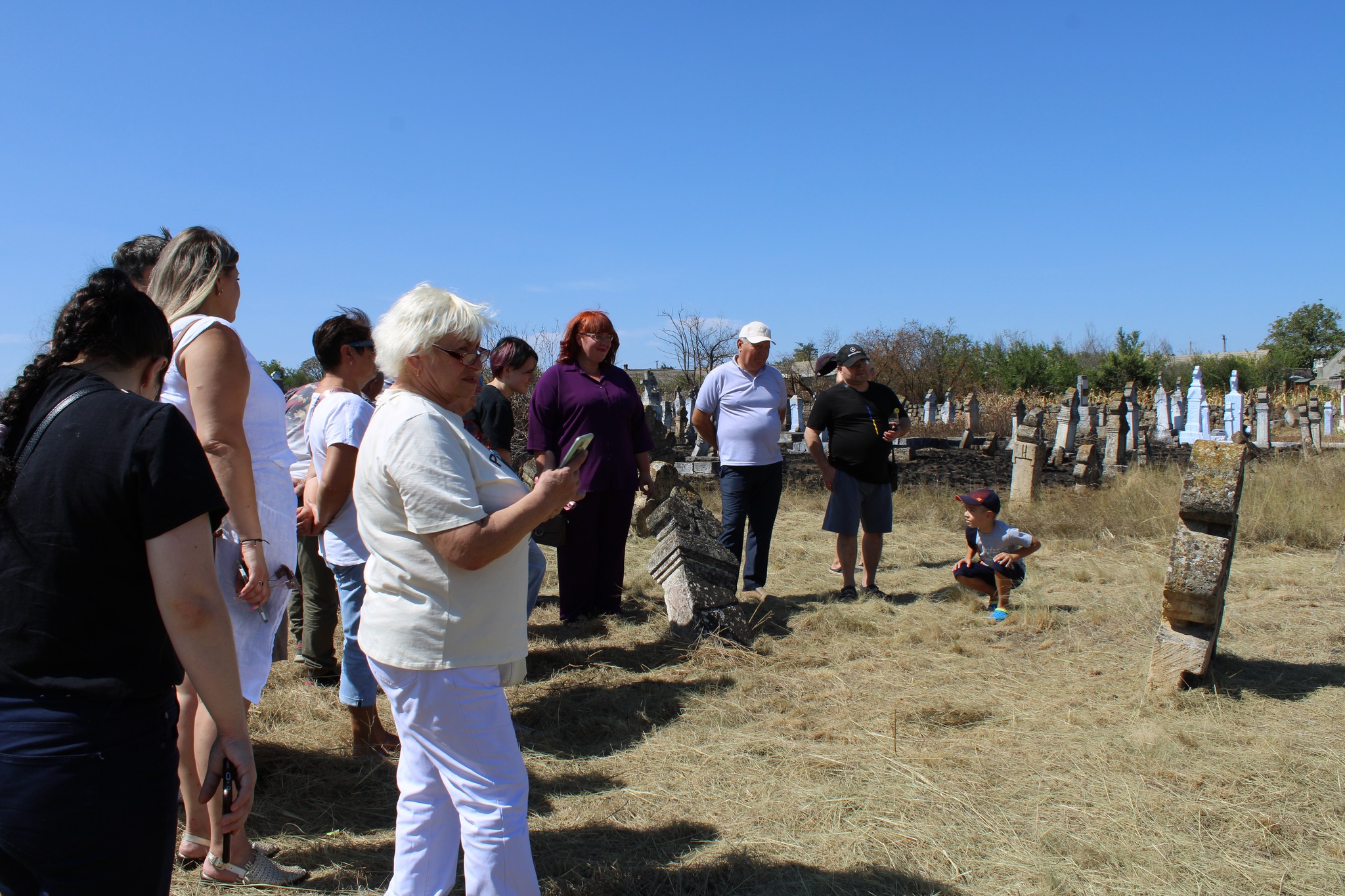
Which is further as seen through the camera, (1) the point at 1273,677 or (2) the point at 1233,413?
(2) the point at 1233,413

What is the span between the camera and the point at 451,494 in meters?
1.84

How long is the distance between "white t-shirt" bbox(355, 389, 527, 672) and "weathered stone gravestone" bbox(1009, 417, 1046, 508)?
30.9 ft

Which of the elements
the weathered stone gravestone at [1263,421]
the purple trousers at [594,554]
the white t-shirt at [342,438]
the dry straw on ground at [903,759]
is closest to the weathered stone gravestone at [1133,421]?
the weathered stone gravestone at [1263,421]

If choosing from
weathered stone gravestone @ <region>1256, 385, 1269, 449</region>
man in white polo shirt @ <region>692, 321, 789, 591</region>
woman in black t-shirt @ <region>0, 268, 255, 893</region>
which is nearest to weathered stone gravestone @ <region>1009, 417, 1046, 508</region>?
man in white polo shirt @ <region>692, 321, 789, 591</region>

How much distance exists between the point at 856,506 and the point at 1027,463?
18.1 feet

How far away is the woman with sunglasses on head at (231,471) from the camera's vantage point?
233 centimetres

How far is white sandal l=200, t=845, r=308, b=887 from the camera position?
7.98 feet

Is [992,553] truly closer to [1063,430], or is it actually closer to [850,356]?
[850,356]

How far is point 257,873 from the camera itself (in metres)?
2.46

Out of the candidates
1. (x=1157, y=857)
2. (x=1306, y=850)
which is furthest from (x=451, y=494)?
(x=1306, y=850)

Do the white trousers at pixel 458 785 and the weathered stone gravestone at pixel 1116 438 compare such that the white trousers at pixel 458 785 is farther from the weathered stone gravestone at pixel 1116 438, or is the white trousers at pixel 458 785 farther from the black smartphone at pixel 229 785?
the weathered stone gravestone at pixel 1116 438

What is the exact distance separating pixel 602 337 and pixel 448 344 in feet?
10.0

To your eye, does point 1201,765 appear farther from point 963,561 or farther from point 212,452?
point 212,452

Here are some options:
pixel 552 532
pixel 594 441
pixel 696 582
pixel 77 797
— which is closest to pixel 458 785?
pixel 77 797
